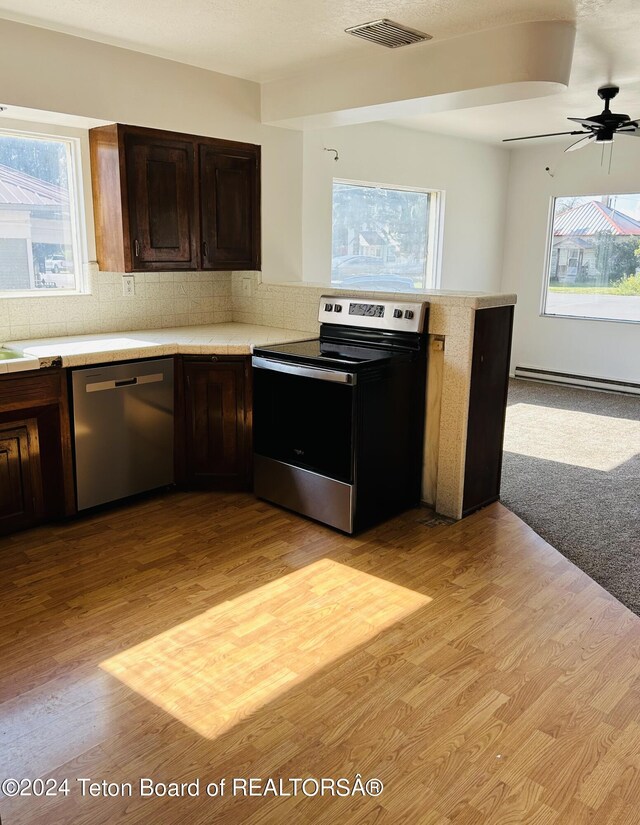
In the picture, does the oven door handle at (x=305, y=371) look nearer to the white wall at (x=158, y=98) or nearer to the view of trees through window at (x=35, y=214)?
the white wall at (x=158, y=98)

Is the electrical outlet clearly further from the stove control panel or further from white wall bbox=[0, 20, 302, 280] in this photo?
the stove control panel

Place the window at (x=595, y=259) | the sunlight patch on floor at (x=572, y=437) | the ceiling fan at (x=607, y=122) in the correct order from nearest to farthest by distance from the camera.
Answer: the ceiling fan at (x=607, y=122) → the sunlight patch on floor at (x=572, y=437) → the window at (x=595, y=259)

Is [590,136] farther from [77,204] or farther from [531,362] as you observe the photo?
[77,204]

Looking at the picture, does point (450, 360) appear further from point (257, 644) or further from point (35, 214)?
point (35, 214)

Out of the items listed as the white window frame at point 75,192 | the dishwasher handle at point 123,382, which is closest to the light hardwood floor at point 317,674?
the dishwasher handle at point 123,382

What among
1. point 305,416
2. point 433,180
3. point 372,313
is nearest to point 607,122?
point 433,180

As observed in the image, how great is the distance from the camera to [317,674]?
7.68 feet

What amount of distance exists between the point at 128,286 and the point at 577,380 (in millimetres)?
5221

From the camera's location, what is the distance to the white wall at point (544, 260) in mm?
7059

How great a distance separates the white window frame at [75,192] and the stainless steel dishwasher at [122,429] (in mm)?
829

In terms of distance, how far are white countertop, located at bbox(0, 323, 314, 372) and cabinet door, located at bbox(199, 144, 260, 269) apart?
0.48m

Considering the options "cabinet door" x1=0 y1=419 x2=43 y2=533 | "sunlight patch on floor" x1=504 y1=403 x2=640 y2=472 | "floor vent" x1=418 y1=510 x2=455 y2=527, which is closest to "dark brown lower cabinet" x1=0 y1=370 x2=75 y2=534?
"cabinet door" x1=0 y1=419 x2=43 y2=533

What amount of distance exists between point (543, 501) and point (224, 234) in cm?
260

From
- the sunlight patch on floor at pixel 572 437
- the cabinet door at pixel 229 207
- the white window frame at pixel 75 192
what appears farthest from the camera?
the sunlight patch on floor at pixel 572 437
